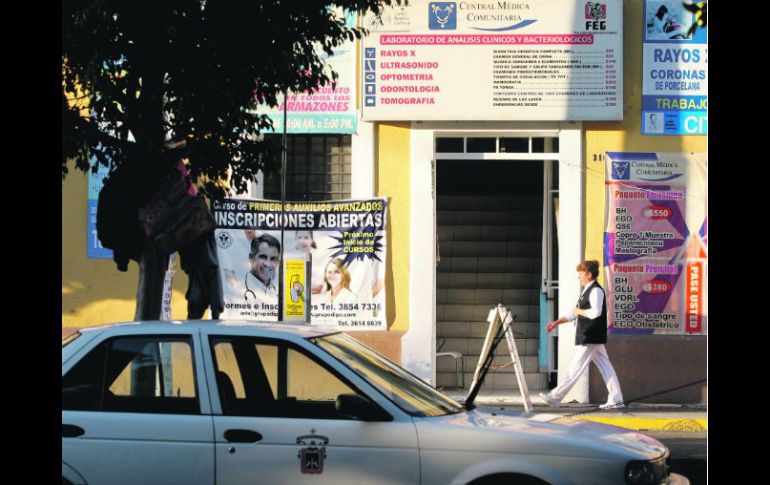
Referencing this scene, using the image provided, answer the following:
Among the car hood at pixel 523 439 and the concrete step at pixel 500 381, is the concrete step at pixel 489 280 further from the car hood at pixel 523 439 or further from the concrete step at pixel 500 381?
the car hood at pixel 523 439

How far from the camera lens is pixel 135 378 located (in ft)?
21.5

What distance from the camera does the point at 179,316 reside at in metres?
14.8

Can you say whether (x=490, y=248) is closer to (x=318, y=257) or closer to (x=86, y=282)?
(x=318, y=257)

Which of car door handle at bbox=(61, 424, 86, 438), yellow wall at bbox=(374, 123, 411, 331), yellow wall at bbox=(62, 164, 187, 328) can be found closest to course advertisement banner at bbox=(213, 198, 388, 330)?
A: yellow wall at bbox=(374, 123, 411, 331)

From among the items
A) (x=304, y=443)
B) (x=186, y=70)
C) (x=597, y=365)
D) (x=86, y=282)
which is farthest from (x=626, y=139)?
(x=304, y=443)

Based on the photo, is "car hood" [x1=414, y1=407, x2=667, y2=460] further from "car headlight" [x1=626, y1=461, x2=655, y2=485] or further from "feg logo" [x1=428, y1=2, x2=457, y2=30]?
"feg logo" [x1=428, y1=2, x2=457, y2=30]

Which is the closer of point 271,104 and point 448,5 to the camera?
point 271,104

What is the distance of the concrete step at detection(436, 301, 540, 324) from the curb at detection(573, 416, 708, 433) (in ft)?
11.6

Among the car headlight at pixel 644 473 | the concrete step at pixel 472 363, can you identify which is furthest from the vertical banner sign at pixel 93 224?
the car headlight at pixel 644 473

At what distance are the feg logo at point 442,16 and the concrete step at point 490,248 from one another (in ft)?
12.6

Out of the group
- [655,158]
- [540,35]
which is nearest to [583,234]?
[655,158]

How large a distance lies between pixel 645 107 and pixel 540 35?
1.68 meters

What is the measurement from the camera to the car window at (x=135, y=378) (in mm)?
6422
